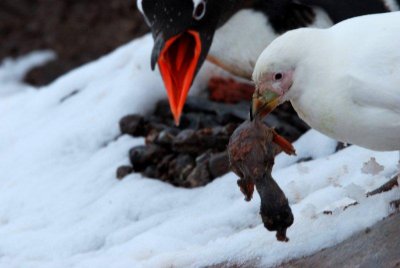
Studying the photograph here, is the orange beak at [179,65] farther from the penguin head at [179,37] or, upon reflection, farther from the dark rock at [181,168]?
the dark rock at [181,168]

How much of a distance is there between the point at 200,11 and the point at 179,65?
0.20m

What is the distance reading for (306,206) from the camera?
9.49ft

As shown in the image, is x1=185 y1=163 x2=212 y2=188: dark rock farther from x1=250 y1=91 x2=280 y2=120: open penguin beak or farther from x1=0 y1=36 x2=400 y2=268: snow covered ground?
x1=250 y1=91 x2=280 y2=120: open penguin beak

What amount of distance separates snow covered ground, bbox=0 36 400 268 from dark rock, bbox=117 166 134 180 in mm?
35

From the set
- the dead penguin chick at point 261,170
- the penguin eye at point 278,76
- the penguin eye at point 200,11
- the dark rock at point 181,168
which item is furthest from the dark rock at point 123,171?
the penguin eye at point 278,76

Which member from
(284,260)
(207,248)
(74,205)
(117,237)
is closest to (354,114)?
(284,260)

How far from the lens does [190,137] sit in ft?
12.3

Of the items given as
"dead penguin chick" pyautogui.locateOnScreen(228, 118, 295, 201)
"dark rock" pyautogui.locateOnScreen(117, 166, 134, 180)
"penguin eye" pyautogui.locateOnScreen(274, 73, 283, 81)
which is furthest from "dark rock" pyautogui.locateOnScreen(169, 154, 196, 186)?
"penguin eye" pyautogui.locateOnScreen(274, 73, 283, 81)

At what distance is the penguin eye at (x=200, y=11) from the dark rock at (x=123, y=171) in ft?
1.94

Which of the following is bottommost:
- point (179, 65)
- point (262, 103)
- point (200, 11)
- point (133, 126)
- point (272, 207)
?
point (133, 126)

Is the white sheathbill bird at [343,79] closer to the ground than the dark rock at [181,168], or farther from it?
farther from it

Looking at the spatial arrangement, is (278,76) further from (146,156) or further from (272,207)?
(146,156)

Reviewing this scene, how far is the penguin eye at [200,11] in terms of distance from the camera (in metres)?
3.62

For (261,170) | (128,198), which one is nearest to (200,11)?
(128,198)
